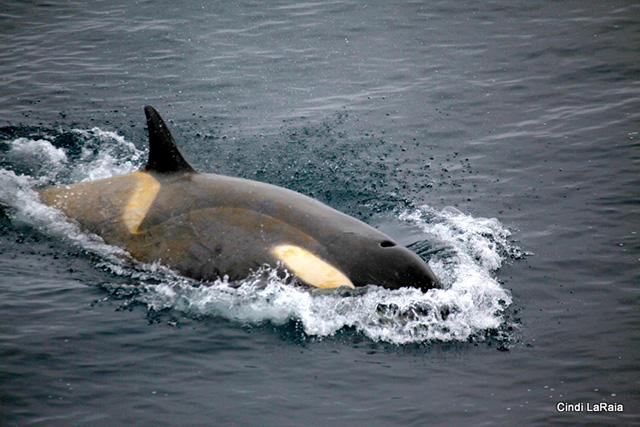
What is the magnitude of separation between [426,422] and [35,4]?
84.1 ft

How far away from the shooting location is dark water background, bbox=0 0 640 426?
8602 mm

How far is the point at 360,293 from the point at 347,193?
4.74m

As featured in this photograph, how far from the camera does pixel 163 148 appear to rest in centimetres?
A: 1149

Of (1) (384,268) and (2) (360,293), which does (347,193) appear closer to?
(1) (384,268)

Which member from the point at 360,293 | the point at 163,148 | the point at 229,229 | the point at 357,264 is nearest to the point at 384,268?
the point at 357,264

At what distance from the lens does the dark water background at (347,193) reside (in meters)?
8.60

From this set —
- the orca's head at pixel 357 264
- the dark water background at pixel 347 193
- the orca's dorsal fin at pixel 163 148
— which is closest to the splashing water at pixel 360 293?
the dark water background at pixel 347 193

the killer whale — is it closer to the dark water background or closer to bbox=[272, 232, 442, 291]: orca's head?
bbox=[272, 232, 442, 291]: orca's head

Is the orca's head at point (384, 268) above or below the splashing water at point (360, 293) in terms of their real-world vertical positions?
above

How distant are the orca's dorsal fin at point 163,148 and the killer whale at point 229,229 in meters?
0.02

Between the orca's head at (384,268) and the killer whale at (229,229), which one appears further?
the killer whale at (229,229)

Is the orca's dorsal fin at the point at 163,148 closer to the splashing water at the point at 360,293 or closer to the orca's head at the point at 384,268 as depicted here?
the splashing water at the point at 360,293

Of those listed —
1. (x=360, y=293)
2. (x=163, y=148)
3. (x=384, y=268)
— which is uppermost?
(x=163, y=148)

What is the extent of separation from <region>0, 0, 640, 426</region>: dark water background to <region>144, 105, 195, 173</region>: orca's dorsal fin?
1.87 meters
